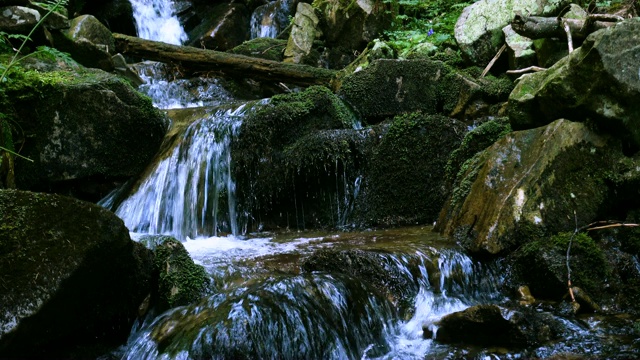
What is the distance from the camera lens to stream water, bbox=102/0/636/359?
3334 mm

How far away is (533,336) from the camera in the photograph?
341 cm

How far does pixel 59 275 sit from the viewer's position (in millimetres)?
3250

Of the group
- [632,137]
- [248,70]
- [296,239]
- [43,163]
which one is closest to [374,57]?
[248,70]

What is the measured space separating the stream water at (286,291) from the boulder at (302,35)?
4.65m

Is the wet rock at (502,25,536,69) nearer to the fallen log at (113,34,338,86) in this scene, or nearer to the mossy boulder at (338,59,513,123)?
the mossy boulder at (338,59,513,123)

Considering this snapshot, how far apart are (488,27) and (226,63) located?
482cm

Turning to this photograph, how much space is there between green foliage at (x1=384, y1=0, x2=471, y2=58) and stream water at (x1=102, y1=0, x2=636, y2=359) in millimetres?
4248

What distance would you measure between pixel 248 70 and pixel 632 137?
6782 mm

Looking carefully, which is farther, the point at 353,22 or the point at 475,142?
the point at 353,22

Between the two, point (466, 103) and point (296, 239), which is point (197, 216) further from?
point (466, 103)

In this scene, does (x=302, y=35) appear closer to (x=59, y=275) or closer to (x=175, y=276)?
(x=175, y=276)

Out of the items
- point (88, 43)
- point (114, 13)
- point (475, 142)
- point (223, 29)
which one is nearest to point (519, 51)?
point (475, 142)

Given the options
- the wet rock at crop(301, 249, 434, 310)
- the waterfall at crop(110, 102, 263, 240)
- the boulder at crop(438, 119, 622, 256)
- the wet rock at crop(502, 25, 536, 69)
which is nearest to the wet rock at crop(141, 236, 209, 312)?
the wet rock at crop(301, 249, 434, 310)

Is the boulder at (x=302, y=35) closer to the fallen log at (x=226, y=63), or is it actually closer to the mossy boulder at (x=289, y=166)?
the fallen log at (x=226, y=63)
